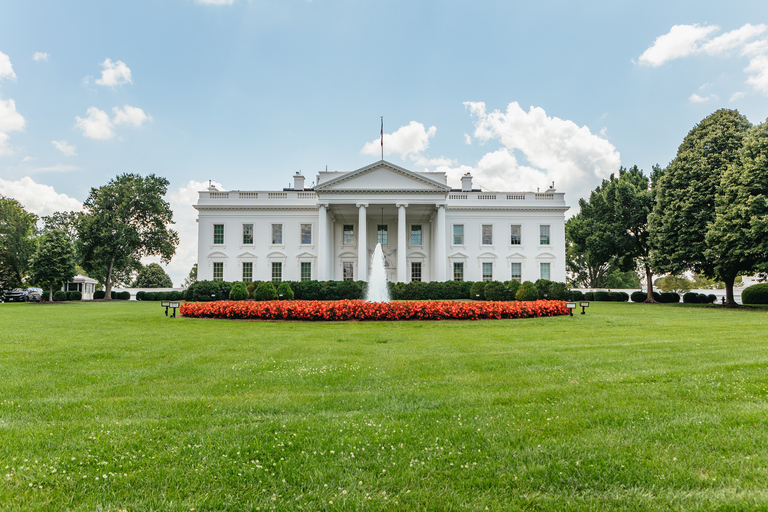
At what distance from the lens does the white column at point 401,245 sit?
33844 mm

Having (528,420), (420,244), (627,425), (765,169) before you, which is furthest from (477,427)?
(420,244)

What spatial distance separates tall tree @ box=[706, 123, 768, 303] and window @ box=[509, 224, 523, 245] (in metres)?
15.3

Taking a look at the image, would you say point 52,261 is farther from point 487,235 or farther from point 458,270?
point 487,235

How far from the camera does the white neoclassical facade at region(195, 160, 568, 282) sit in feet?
122

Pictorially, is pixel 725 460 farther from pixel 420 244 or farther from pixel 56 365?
pixel 420 244

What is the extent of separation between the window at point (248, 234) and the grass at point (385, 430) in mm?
29638

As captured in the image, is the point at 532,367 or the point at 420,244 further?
the point at 420,244

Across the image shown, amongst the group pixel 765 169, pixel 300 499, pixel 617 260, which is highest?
pixel 765 169

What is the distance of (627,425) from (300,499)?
3230mm

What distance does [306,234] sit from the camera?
37750 millimetres

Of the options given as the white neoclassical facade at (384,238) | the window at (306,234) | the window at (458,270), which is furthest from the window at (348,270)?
the window at (458,270)

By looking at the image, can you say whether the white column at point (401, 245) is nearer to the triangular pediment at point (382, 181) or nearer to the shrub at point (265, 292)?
the triangular pediment at point (382, 181)

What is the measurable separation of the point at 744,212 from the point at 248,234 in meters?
34.6

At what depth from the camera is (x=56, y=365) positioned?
24.0 feet
